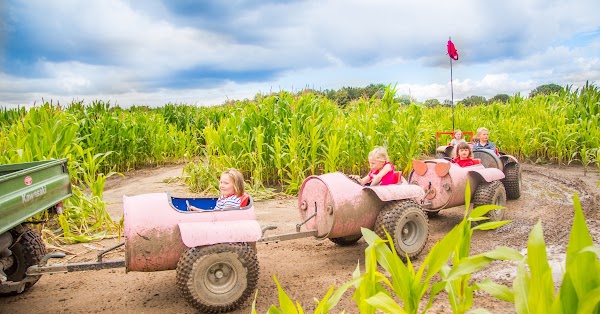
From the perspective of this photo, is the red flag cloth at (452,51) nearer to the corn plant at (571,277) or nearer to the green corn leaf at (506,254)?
the green corn leaf at (506,254)

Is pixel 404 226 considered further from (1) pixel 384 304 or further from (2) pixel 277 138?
(2) pixel 277 138

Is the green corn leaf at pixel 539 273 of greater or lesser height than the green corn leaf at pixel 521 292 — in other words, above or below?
above

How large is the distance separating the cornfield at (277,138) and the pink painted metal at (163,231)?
2287 millimetres

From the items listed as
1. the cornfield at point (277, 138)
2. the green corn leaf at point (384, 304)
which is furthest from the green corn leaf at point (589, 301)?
the cornfield at point (277, 138)

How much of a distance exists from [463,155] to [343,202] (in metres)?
2.42

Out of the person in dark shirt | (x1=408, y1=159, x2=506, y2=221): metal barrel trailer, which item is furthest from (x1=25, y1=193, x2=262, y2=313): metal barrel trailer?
the person in dark shirt

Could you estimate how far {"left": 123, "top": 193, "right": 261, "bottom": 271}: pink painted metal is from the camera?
321 cm

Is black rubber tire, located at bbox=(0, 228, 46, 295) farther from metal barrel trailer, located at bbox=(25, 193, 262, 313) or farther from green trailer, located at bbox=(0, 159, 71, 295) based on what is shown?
metal barrel trailer, located at bbox=(25, 193, 262, 313)

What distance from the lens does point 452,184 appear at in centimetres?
523

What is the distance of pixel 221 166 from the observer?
8.12 m

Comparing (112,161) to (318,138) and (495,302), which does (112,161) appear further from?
(495,302)

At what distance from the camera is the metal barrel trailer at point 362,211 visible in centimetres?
403

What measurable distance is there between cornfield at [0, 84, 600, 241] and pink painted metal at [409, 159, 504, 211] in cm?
203

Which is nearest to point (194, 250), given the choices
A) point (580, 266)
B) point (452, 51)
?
point (580, 266)
